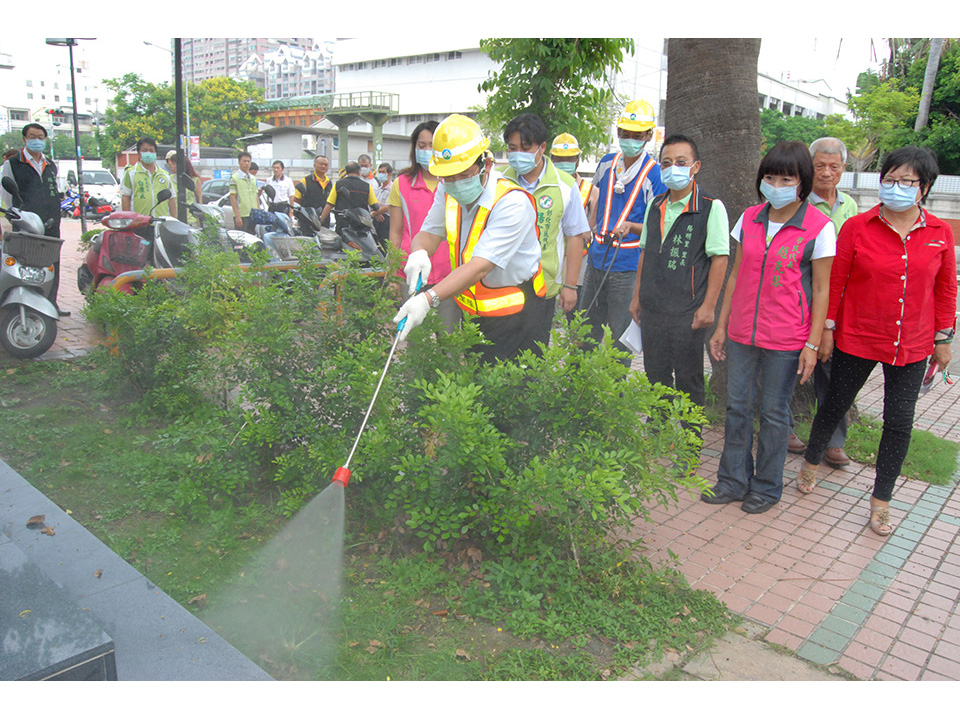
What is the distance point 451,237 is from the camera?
12.6 ft

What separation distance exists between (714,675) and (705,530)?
4.35 feet

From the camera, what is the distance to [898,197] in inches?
150

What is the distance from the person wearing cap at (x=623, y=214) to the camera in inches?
209

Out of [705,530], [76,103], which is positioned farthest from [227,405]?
[76,103]

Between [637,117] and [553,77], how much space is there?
3.21 m

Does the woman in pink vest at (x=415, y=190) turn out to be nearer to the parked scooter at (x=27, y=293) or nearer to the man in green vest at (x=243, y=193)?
the parked scooter at (x=27, y=293)

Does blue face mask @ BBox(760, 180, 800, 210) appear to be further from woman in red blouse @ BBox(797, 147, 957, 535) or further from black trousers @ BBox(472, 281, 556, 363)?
black trousers @ BBox(472, 281, 556, 363)

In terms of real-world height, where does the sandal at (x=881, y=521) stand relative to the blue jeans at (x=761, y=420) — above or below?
below

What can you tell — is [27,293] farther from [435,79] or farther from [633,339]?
[435,79]

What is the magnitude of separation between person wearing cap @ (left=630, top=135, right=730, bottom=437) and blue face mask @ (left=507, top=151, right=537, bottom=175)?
79cm

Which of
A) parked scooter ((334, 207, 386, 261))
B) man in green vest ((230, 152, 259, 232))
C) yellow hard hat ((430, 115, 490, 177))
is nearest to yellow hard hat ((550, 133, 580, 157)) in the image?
yellow hard hat ((430, 115, 490, 177))

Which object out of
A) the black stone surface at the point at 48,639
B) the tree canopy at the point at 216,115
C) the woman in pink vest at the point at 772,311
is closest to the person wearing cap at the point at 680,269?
the woman in pink vest at the point at 772,311

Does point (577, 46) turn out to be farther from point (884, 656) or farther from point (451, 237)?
point (884, 656)

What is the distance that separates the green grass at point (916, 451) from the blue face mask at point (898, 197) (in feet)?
5.76
